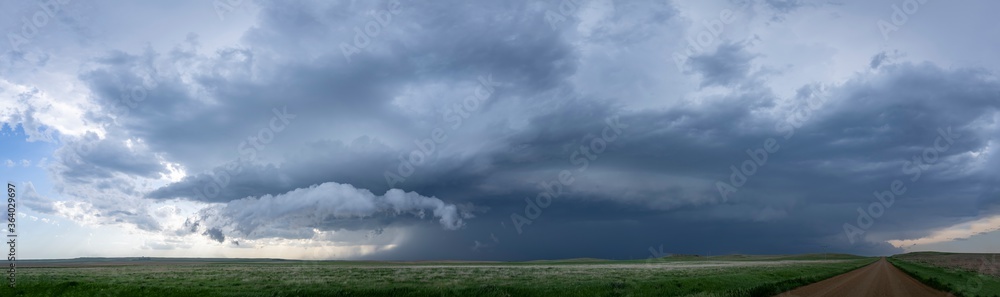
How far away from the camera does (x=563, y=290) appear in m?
36.2

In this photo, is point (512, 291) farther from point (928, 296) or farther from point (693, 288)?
point (928, 296)

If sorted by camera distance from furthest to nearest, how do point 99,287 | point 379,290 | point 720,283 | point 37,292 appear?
point 720,283 → point 379,290 → point 99,287 → point 37,292

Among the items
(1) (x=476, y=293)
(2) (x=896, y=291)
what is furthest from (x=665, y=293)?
(2) (x=896, y=291)

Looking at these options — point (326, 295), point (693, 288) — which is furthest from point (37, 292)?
point (693, 288)

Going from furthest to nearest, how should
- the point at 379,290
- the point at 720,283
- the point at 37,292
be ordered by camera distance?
the point at 720,283 → the point at 379,290 → the point at 37,292

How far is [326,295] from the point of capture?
34656 millimetres

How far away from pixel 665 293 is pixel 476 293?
12.1 m

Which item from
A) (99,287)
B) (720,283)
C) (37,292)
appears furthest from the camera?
(720,283)

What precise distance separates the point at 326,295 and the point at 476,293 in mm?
9796

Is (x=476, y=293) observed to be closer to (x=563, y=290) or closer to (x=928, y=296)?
(x=563, y=290)

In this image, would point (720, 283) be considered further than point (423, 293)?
Yes

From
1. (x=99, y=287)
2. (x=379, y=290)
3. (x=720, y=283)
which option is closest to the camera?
(x=99, y=287)

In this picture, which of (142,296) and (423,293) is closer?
(142,296)

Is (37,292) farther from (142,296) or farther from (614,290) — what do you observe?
(614,290)
